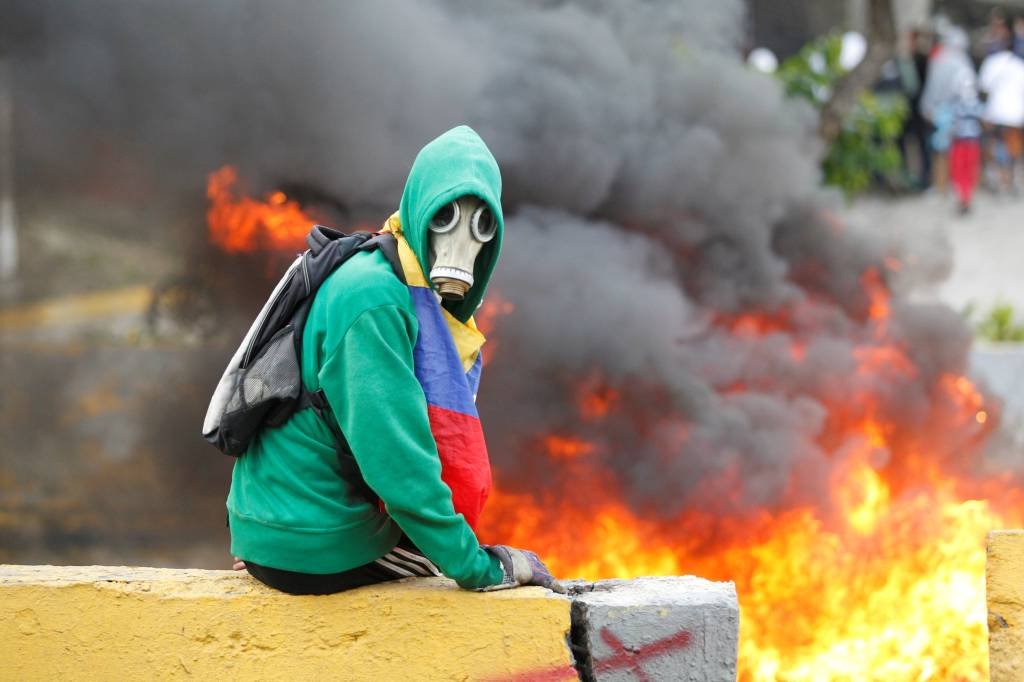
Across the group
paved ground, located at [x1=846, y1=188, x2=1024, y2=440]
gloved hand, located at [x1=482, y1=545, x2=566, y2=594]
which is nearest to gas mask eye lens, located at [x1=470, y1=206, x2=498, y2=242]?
gloved hand, located at [x1=482, y1=545, x2=566, y2=594]

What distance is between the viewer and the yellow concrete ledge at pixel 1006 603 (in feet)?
11.3

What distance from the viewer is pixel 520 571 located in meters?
3.20

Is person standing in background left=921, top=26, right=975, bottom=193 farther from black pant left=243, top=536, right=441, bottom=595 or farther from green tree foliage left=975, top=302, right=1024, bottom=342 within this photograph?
black pant left=243, top=536, right=441, bottom=595

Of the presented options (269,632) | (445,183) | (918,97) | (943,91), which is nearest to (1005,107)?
(943,91)

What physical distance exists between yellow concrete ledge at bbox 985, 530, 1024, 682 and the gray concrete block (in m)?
0.86

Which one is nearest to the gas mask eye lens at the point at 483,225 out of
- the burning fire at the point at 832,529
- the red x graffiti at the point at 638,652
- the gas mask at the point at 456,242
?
the gas mask at the point at 456,242

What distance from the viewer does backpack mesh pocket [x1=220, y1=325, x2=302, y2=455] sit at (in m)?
3.06

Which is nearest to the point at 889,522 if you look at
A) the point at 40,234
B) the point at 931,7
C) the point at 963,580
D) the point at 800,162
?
the point at 963,580

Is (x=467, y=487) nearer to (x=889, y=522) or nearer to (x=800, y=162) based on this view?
(x=889, y=522)

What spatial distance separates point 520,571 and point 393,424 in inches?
22.7

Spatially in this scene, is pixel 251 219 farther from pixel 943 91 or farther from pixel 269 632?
pixel 943 91

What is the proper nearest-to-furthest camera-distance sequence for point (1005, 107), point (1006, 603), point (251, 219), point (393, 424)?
point (393, 424), point (1006, 603), point (251, 219), point (1005, 107)

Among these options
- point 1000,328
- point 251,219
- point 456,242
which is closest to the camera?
point 456,242

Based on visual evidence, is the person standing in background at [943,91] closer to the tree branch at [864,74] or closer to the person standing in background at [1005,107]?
the person standing in background at [1005,107]
